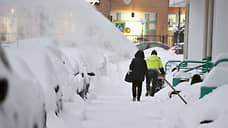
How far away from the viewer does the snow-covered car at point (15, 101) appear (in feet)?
3.65

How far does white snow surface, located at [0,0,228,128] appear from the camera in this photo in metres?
1.86

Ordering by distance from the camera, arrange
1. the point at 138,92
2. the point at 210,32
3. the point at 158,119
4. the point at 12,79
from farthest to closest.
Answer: the point at 210,32
the point at 138,92
the point at 158,119
the point at 12,79

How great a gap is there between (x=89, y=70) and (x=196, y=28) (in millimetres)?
6513

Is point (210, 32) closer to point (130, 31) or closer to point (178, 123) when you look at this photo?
point (178, 123)

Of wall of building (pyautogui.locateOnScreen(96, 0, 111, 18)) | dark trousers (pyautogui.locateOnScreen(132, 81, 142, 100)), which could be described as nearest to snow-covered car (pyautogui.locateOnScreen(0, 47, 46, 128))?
wall of building (pyautogui.locateOnScreen(96, 0, 111, 18))

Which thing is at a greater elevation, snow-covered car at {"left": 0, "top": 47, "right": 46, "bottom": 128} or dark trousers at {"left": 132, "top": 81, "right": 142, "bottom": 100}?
snow-covered car at {"left": 0, "top": 47, "right": 46, "bottom": 128}

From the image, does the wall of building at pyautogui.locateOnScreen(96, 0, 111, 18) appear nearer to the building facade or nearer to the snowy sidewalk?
the snowy sidewalk

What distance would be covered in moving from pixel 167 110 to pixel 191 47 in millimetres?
7808

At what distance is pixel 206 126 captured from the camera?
3066 millimetres

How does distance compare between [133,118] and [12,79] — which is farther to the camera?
[133,118]

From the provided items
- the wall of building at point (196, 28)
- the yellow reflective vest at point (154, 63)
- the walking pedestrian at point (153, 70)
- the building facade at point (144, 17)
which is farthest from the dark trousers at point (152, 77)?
the building facade at point (144, 17)

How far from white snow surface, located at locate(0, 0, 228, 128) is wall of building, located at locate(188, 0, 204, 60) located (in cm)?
488

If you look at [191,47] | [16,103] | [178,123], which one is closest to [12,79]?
[16,103]

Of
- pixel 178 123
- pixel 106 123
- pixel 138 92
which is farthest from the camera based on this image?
pixel 138 92
